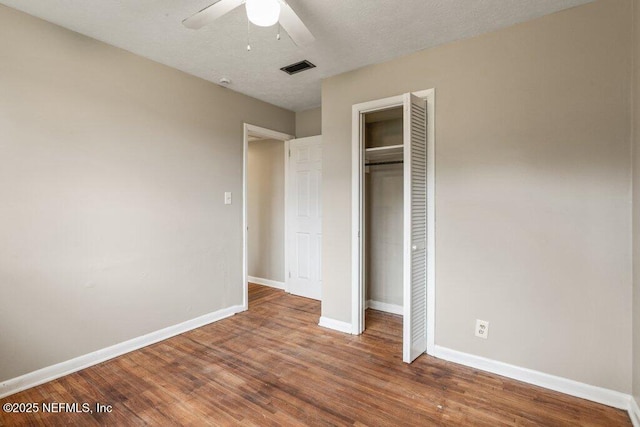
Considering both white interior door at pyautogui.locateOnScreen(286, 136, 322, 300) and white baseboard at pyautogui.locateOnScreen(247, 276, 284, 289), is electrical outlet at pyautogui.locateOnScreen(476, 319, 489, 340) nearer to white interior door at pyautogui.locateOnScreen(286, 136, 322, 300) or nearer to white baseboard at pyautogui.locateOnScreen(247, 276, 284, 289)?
white interior door at pyautogui.locateOnScreen(286, 136, 322, 300)

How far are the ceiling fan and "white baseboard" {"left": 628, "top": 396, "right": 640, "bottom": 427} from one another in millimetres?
2836

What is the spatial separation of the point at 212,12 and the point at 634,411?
10.7 ft

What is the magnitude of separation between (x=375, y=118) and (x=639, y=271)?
2474 millimetres

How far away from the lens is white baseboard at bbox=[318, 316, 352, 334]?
3.09m

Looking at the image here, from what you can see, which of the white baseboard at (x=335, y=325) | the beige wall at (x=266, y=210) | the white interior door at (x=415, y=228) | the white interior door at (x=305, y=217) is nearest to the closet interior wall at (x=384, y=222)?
the white interior door at (x=305, y=217)

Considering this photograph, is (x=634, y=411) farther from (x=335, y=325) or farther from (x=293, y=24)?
(x=293, y=24)

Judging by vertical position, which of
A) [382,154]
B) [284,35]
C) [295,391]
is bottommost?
[295,391]

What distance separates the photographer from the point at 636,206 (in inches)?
73.1

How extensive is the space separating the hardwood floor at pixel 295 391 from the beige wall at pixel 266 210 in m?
1.88

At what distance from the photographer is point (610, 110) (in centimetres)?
197

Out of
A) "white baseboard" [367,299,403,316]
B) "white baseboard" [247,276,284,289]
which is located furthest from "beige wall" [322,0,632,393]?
"white baseboard" [247,276,284,289]

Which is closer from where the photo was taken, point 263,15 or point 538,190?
point 263,15

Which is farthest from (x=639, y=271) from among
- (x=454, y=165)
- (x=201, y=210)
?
(x=201, y=210)

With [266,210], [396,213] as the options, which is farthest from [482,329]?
[266,210]
